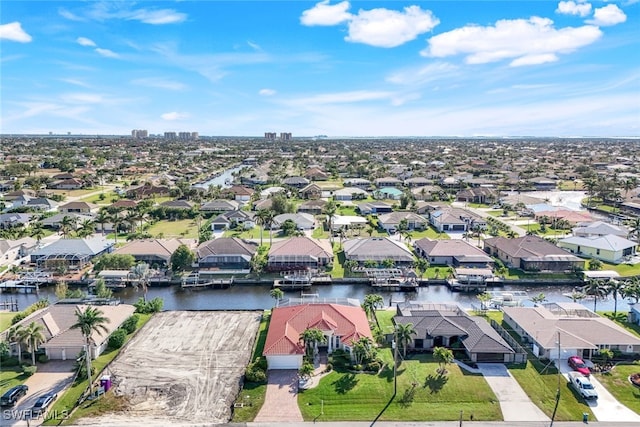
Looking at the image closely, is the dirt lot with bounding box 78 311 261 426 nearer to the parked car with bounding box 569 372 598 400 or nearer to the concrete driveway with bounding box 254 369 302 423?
the concrete driveway with bounding box 254 369 302 423

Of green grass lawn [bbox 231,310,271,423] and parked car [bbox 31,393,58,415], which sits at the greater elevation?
parked car [bbox 31,393,58,415]

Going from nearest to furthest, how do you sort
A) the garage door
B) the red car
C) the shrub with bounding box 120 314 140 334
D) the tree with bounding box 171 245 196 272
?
1. the red car
2. the garage door
3. the shrub with bounding box 120 314 140 334
4. the tree with bounding box 171 245 196 272

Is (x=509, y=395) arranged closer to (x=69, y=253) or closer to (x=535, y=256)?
(x=535, y=256)

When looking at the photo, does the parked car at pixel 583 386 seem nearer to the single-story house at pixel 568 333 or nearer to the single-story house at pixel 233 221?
the single-story house at pixel 568 333

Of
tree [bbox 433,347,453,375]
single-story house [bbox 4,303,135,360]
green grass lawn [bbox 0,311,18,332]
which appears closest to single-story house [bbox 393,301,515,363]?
tree [bbox 433,347,453,375]

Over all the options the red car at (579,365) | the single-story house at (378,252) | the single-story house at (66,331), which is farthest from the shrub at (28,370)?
the red car at (579,365)

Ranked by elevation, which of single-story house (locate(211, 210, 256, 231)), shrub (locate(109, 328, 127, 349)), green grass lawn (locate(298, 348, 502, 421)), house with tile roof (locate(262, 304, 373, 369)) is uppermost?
single-story house (locate(211, 210, 256, 231))

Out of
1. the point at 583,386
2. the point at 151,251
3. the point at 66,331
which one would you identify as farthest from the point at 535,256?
the point at 66,331
